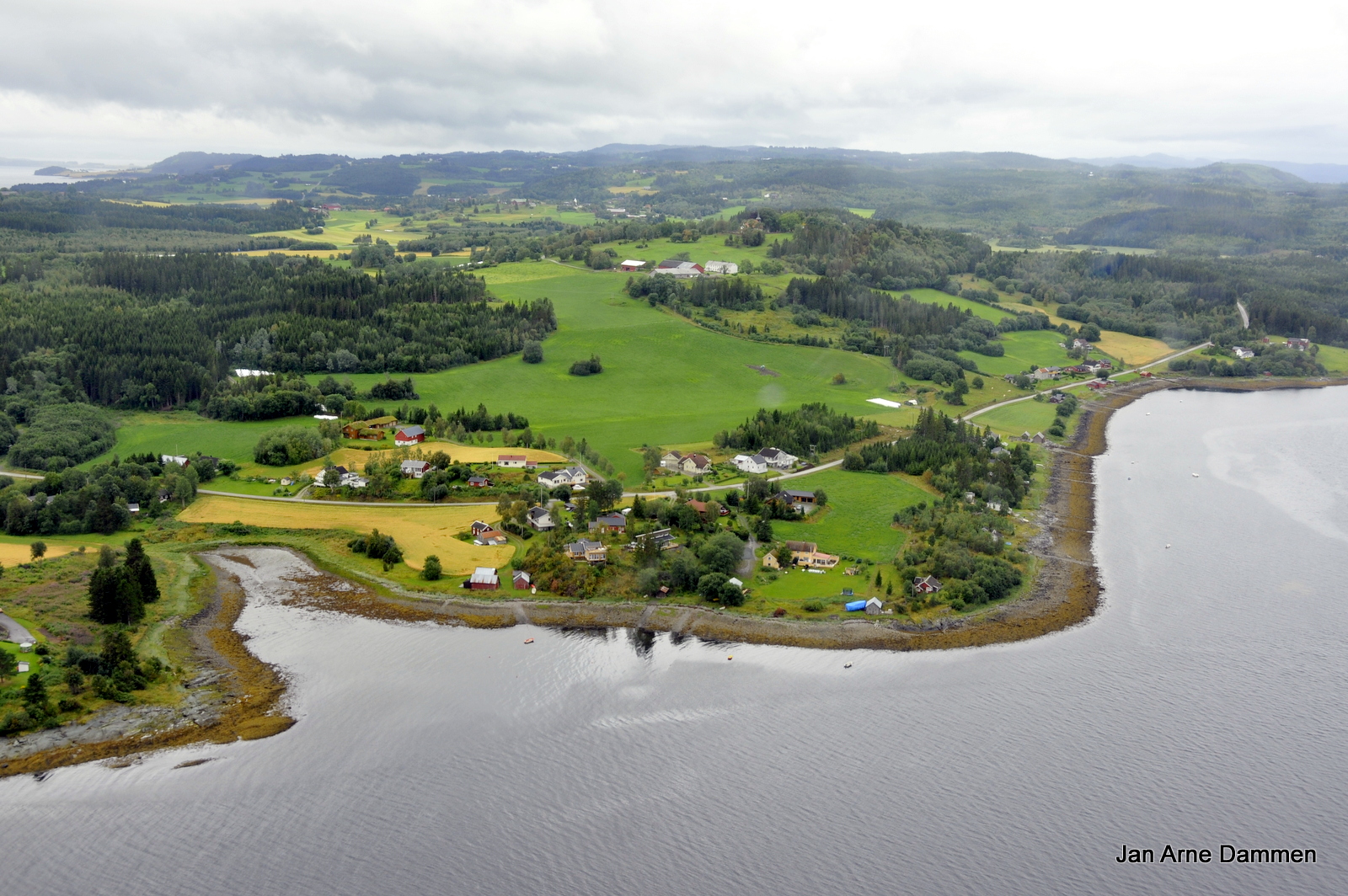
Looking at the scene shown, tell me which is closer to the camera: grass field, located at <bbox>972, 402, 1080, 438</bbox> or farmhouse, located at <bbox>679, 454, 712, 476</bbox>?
farmhouse, located at <bbox>679, 454, 712, 476</bbox>

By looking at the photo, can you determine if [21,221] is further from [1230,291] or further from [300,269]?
[1230,291]

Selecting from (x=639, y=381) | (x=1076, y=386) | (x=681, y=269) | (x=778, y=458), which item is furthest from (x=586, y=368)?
(x=1076, y=386)

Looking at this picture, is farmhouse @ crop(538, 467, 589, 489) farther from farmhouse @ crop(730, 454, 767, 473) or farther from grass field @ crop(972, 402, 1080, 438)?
grass field @ crop(972, 402, 1080, 438)

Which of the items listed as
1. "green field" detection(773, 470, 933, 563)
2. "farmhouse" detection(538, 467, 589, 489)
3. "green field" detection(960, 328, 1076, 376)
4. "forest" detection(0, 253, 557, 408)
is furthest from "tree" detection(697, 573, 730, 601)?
"green field" detection(960, 328, 1076, 376)

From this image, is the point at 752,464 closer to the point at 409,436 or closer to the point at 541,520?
the point at 541,520

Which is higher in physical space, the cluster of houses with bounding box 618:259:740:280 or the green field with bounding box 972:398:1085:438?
the cluster of houses with bounding box 618:259:740:280

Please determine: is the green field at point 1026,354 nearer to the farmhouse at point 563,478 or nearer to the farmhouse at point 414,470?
the farmhouse at point 563,478

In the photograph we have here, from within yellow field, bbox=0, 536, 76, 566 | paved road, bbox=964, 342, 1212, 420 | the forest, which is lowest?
paved road, bbox=964, 342, 1212, 420
